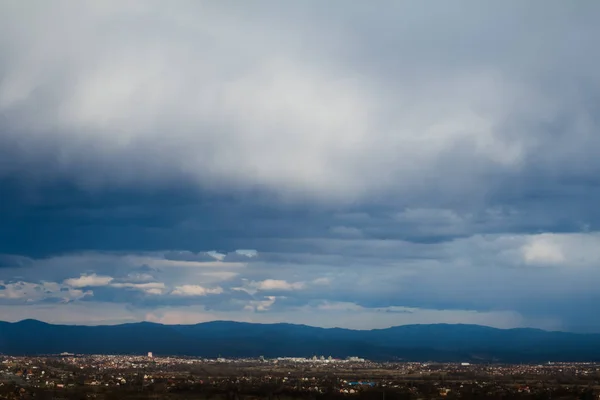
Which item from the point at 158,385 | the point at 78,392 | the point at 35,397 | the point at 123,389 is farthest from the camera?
the point at 158,385

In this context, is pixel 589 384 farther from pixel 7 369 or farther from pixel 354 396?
pixel 7 369

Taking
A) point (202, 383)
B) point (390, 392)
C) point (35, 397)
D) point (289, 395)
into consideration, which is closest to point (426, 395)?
point (390, 392)

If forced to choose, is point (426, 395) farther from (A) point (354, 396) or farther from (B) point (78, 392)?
(B) point (78, 392)

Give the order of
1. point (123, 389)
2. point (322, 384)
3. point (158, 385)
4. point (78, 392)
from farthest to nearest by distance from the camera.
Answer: point (322, 384) < point (158, 385) < point (123, 389) < point (78, 392)

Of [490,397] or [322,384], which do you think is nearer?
[490,397]

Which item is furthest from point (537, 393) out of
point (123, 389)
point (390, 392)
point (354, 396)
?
A: point (123, 389)

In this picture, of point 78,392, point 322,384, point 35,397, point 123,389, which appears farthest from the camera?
point 322,384

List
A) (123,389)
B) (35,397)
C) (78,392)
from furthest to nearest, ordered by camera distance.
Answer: (123,389), (78,392), (35,397)

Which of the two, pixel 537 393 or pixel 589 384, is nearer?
pixel 537 393
